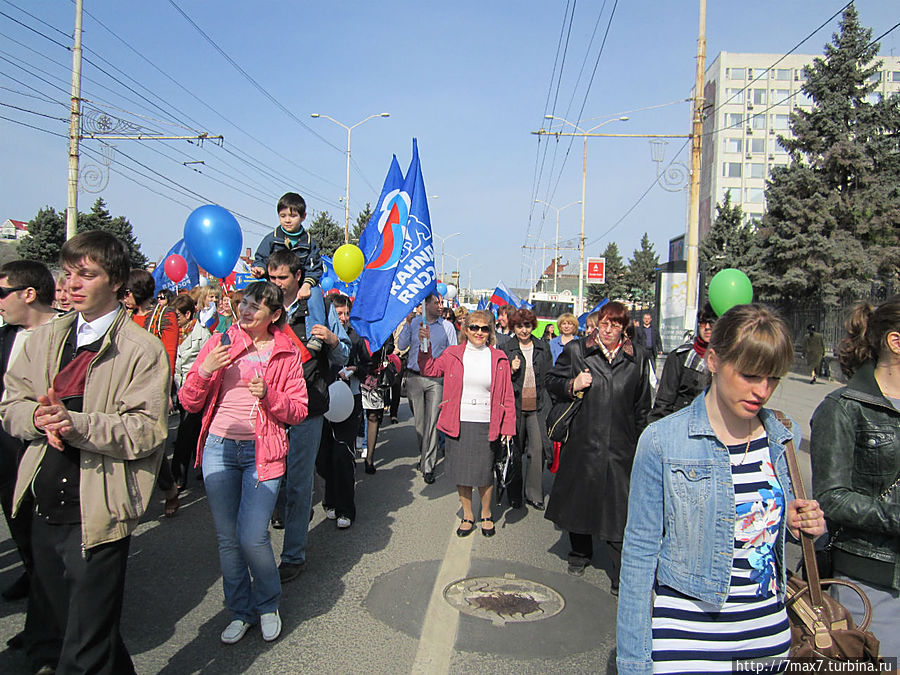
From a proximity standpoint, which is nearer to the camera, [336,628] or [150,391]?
[150,391]

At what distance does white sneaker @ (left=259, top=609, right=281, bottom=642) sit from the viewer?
3834mm

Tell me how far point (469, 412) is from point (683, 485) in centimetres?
395

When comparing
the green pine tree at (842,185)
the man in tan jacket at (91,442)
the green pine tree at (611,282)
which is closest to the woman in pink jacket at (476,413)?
the man in tan jacket at (91,442)

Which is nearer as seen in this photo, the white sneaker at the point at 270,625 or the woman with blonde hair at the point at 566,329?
the white sneaker at the point at 270,625

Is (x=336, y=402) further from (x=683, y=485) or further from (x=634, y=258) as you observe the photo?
(x=634, y=258)

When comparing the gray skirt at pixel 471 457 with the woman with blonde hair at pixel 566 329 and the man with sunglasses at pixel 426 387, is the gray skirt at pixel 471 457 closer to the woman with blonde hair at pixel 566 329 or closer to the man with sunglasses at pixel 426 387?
the man with sunglasses at pixel 426 387

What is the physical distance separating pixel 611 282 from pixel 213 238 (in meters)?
70.4

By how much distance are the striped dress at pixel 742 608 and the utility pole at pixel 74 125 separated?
19.3 meters

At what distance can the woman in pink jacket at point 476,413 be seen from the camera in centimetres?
596

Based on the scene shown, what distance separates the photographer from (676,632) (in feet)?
6.97

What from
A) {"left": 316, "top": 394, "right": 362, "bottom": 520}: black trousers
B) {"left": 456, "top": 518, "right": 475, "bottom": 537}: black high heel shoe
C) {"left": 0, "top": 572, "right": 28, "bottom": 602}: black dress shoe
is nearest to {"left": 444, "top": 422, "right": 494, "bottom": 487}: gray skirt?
{"left": 456, "top": 518, "right": 475, "bottom": 537}: black high heel shoe

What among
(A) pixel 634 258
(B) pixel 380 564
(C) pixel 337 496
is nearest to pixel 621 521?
(B) pixel 380 564

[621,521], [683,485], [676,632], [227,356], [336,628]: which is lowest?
[336,628]

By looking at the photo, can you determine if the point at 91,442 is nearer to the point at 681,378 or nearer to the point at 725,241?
the point at 681,378
